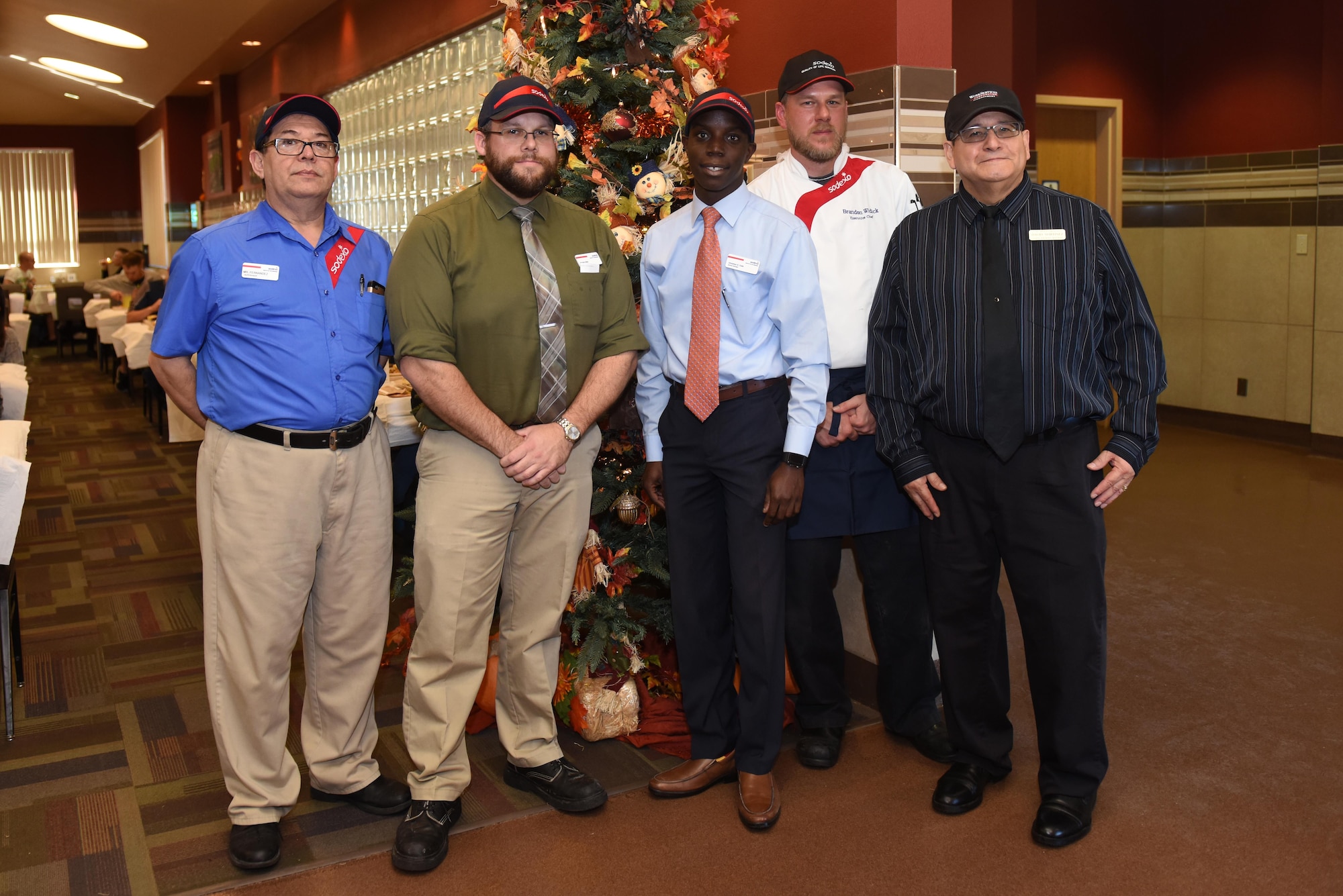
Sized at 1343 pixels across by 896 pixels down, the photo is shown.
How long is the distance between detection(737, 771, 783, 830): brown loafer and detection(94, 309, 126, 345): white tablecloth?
9705 mm

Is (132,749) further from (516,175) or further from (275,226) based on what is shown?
(516,175)

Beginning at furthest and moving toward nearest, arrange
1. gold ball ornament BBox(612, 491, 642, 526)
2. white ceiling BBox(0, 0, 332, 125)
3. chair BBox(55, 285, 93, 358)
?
chair BBox(55, 285, 93, 358) < white ceiling BBox(0, 0, 332, 125) < gold ball ornament BBox(612, 491, 642, 526)

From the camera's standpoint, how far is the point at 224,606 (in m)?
2.67

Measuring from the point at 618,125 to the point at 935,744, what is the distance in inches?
80.6

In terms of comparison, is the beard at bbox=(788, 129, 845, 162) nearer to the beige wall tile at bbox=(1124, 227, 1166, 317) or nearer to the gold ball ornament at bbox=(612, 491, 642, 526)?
the gold ball ornament at bbox=(612, 491, 642, 526)

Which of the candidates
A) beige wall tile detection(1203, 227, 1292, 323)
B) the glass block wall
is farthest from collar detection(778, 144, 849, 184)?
beige wall tile detection(1203, 227, 1292, 323)

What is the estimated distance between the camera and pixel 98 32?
11367 mm

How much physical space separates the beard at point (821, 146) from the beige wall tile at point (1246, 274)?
20.8 ft

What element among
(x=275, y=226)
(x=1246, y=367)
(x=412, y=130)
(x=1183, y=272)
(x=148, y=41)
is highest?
(x=148, y=41)

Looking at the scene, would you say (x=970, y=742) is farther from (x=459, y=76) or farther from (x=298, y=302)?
(x=459, y=76)

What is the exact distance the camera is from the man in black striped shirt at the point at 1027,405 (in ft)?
8.66

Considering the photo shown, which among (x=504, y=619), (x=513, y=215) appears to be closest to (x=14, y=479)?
(x=504, y=619)

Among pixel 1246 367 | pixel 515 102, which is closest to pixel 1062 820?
pixel 515 102

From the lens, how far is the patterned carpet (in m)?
2.72
